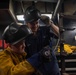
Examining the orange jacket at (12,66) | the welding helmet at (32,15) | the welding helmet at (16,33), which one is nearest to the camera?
the orange jacket at (12,66)

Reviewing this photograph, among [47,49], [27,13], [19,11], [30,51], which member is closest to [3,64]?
[47,49]

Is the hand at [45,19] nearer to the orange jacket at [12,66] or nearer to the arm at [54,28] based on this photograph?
the arm at [54,28]

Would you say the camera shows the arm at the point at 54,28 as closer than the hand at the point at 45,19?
No

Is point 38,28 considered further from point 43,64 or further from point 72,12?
point 72,12

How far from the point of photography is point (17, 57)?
1496 mm

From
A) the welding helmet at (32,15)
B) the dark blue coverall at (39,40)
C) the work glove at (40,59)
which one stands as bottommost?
the dark blue coverall at (39,40)

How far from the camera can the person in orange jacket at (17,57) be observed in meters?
1.21

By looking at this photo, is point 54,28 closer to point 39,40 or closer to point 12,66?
point 39,40

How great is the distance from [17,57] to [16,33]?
0.24 meters

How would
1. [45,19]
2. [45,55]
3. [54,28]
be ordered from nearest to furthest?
[45,55]
[45,19]
[54,28]

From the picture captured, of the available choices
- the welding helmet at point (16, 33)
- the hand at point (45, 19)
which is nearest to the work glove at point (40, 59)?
the welding helmet at point (16, 33)

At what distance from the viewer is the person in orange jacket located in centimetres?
121

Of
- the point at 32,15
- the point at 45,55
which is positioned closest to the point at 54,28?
the point at 32,15

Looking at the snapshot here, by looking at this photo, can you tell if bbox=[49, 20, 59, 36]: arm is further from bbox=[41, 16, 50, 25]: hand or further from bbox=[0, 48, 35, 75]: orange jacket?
bbox=[0, 48, 35, 75]: orange jacket
